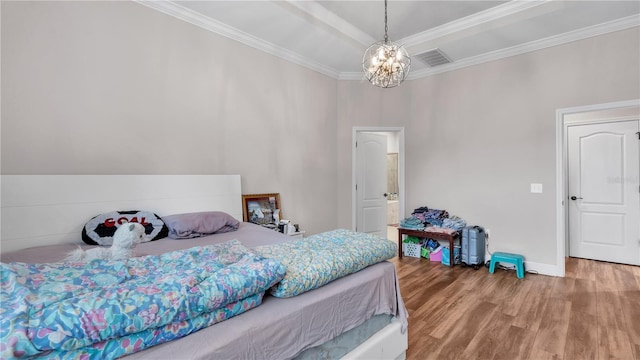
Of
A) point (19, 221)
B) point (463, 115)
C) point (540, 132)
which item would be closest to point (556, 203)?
point (540, 132)

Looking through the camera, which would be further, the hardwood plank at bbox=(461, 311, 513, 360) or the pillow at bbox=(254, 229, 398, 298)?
the hardwood plank at bbox=(461, 311, 513, 360)

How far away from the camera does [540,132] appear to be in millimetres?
3783

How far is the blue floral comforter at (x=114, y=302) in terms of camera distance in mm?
851

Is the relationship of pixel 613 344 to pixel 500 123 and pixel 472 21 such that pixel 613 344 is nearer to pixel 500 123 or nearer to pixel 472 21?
pixel 500 123

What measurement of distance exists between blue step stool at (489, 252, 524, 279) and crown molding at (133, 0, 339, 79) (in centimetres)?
344

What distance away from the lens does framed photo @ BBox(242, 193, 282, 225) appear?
11.6ft

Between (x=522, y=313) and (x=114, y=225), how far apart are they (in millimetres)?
3538

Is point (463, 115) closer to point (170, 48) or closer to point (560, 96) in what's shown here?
point (560, 96)

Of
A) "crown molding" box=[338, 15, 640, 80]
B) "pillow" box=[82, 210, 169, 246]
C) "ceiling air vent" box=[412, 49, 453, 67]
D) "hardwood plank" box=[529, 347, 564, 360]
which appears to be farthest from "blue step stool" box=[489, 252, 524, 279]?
"pillow" box=[82, 210, 169, 246]

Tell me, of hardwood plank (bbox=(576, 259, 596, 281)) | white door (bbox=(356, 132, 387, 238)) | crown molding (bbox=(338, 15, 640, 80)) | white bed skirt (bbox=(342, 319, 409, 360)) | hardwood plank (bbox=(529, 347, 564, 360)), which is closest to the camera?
white bed skirt (bbox=(342, 319, 409, 360))

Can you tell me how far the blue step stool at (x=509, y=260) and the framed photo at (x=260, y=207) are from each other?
2.76 meters

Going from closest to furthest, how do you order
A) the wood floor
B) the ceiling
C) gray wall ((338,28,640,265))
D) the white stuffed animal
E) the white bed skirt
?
the white bed skirt
the white stuffed animal
the wood floor
the ceiling
gray wall ((338,28,640,265))

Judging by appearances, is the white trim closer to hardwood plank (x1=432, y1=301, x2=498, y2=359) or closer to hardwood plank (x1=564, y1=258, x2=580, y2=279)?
hardwood plank (x1=432, y1=301, x2=498, y2=359)

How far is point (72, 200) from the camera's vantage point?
2369 mm
